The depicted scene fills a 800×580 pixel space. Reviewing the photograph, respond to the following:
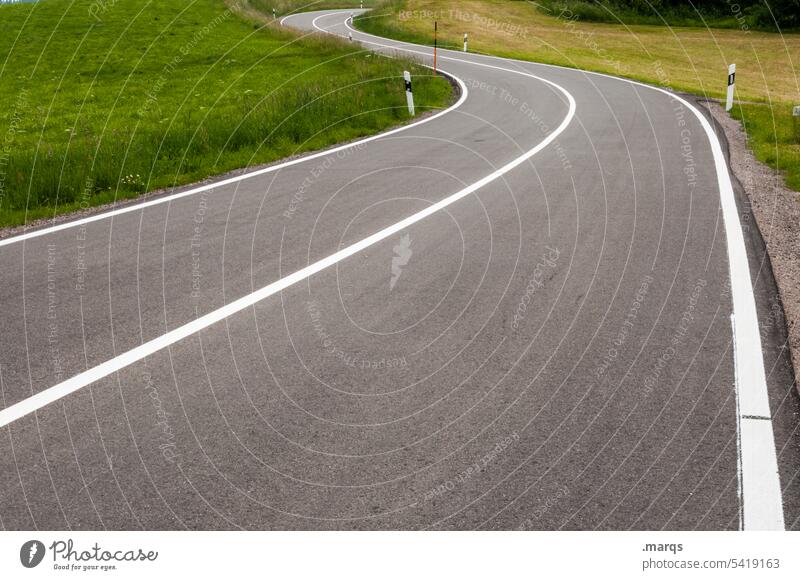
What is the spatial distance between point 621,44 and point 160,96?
82.2 ft

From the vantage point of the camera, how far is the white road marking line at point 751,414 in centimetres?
315

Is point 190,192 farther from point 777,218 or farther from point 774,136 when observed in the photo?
point 774,136

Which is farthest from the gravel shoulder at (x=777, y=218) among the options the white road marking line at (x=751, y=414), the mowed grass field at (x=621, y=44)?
the mowed grass field at (x=621, y=44)

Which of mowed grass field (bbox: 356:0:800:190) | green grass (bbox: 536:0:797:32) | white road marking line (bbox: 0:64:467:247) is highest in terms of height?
green grass (bbox: 536:0:797:32)

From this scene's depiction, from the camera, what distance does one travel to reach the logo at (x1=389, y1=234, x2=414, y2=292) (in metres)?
6.18

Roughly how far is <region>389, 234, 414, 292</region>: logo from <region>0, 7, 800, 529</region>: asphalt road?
0.14 feet

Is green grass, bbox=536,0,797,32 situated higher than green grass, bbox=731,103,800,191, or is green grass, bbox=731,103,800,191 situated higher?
green grass, bbox=536,0,797,32

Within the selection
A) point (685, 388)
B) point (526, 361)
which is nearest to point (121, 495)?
point (526, 361)

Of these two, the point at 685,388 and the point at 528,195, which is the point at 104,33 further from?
the point at 685,388

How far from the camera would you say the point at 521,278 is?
6.08m
